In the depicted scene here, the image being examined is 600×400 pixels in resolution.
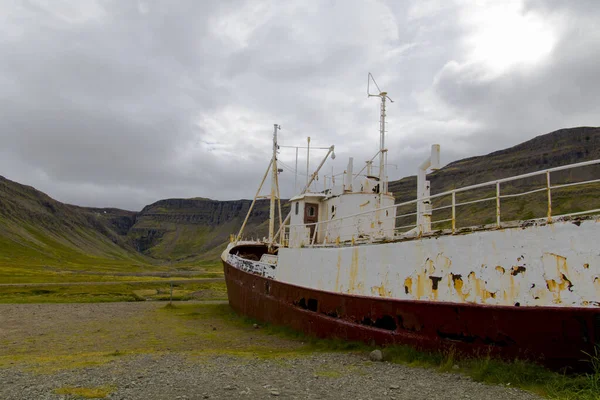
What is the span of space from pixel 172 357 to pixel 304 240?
613 cm

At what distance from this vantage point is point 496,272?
26.2 feet

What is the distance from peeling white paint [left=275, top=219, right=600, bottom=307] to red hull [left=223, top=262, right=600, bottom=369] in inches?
7.3

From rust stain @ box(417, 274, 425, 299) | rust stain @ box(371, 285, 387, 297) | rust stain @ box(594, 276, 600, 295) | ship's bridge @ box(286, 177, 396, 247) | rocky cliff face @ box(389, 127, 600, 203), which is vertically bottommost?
rust stain @ box(371, 285, 387, 297)

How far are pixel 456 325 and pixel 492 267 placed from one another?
143 centimetres

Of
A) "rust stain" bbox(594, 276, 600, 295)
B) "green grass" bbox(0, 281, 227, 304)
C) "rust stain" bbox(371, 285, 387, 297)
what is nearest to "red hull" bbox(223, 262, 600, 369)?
"rust stain" bbox(371, 285, 387, 297)

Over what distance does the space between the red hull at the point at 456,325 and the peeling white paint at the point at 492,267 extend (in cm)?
19

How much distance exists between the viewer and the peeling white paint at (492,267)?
6945 mm

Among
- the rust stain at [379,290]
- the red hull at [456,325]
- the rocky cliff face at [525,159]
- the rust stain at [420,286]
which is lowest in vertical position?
the red hull at [456,325]

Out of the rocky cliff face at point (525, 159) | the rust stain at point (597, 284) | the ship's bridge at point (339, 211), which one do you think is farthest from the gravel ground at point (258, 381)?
the rocky cliff face at point (525, 159)

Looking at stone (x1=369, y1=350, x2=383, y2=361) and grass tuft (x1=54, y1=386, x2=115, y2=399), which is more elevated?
stone (x1=369, y1=350, x2=383, y2=361)

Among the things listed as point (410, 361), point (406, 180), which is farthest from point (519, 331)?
point (406, 180)

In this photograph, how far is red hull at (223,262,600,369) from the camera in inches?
276

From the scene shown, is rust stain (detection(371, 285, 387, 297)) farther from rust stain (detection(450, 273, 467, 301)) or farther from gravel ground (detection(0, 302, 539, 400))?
rust stain (detection(450, 273, 467, 301))

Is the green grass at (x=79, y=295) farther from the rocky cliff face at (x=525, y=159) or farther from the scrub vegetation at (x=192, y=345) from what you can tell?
the rocky cliff face at (x=525, y=159)
